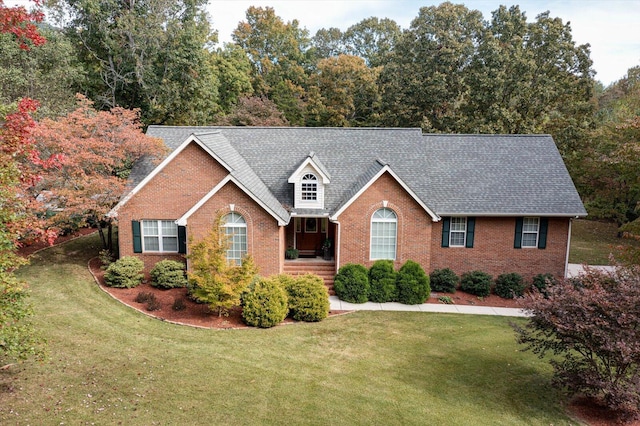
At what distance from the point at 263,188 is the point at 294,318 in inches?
273

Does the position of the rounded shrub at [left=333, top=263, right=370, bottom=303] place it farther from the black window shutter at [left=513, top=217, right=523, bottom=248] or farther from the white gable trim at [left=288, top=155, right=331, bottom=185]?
the black window shutter at [left=513, top=217, right=523, bottom=248]

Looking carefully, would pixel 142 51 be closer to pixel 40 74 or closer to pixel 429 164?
pixel 40 74

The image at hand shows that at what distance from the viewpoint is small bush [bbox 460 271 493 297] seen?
2061cm

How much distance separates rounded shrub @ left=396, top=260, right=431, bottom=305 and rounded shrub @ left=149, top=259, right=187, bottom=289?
9697mm

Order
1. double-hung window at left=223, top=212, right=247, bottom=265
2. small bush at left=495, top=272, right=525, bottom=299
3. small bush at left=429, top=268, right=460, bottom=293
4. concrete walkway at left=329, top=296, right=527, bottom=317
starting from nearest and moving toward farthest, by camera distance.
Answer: concrete walkway at left=329, top=296, right=527, bottom=317, double-hung window at left=223, top=212, right=247, bottom=265, small bush at left=495, top=272, right=525, bottom=299, small bush at left=429, top=268, right=460, bottom=293

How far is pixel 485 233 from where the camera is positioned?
21.3 m

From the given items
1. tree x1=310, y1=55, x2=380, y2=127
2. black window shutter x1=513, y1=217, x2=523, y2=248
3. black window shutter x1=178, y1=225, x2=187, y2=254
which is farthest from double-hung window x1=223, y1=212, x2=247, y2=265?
tree x1=310, y1=55, x2=380, y2=127

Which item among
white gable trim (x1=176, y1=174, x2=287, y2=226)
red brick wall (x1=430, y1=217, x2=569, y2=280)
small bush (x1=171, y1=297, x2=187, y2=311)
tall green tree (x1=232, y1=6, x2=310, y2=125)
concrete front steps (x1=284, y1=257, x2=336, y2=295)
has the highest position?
tall green tree (x1=232, y1=6, x2=310, y2=125)

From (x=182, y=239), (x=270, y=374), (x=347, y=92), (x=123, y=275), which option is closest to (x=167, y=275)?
(x=123, y=275)

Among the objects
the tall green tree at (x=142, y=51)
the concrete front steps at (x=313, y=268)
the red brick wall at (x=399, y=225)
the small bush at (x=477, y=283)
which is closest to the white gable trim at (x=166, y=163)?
the concrete front steps at (x=313, y=268)

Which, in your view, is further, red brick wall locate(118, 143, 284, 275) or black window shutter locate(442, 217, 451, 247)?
black window shutter locate(442, 217, 451, 247)

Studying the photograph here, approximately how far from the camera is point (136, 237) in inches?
794

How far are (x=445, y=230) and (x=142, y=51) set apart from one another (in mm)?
26516

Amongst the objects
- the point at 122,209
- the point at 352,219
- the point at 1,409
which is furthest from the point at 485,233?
the point at 1,409
